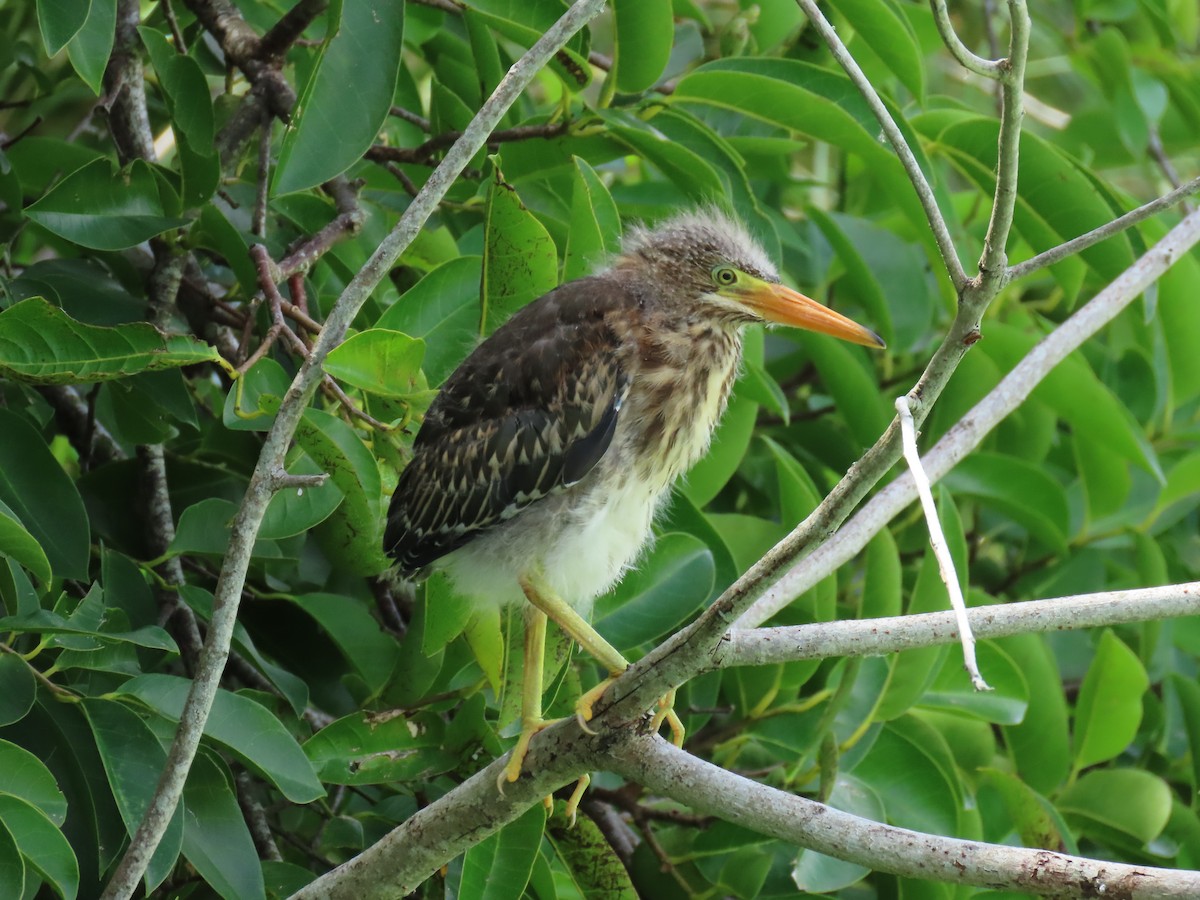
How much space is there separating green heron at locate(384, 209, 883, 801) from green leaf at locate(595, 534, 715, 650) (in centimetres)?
4

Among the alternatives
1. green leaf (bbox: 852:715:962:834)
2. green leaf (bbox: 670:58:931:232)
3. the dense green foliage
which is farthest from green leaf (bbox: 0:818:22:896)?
green leaf (bbox: 670:58:931:232)

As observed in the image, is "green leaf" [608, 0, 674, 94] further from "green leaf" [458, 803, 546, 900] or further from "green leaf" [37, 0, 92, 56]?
"green leaf" [458, 803, 546, 900]

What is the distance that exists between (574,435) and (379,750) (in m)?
0.64

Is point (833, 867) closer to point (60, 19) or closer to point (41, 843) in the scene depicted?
point (41, 843)

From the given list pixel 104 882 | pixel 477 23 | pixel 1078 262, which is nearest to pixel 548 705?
pixel 104 882

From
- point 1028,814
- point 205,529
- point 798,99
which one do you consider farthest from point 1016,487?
point 205,529

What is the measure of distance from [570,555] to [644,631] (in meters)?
0.23

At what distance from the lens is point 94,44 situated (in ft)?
7.18

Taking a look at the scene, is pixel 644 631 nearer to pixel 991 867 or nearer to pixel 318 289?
pixel 318 289

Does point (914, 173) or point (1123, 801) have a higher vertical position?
point (914, 173)

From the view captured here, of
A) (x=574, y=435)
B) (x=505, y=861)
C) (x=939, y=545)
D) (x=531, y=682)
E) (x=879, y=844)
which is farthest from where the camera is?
(x=574, y=435)

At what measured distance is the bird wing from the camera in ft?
8.14

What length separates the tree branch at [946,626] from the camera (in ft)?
5.26

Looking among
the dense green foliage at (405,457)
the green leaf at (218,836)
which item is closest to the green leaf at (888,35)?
the dense green foliage at (405,457)
